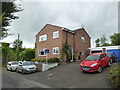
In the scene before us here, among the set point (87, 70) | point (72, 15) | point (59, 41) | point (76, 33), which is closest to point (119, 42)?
point (76, 33)

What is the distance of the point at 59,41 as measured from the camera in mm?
19531

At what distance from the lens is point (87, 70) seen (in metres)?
10.5

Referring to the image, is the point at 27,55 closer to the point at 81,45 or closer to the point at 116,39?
the point at 81,45

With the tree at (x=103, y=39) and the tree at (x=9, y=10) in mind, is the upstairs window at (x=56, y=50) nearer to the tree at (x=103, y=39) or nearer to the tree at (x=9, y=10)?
the tree at (x=9, y=10)

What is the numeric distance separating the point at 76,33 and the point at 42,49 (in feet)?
26.1

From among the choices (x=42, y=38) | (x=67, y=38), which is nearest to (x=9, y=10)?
(x=67, y=38)

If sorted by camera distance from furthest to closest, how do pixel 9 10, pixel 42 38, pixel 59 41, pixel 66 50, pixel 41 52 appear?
pixel 42 38 < pixel 41 52 < pixel 59 41 < pixel 66 50 < pixel 9 10

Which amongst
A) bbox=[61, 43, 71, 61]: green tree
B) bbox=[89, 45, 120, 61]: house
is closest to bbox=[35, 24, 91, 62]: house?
bbox=[61, 43, 71, 61]: green tree

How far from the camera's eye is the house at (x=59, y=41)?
1972cm

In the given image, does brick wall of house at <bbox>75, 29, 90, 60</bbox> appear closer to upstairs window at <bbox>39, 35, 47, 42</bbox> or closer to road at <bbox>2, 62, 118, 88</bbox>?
Result: upstairs window at <bbox>39, 35, 47, 42</bbox>

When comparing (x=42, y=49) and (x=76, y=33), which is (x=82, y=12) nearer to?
(x=76, y=33)

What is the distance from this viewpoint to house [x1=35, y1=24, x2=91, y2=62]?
19723 mm

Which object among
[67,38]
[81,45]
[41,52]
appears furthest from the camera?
[41,52]

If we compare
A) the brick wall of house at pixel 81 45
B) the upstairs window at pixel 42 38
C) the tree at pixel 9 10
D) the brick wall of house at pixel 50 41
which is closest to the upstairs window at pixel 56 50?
the brick wall of house at pixel 50 41
